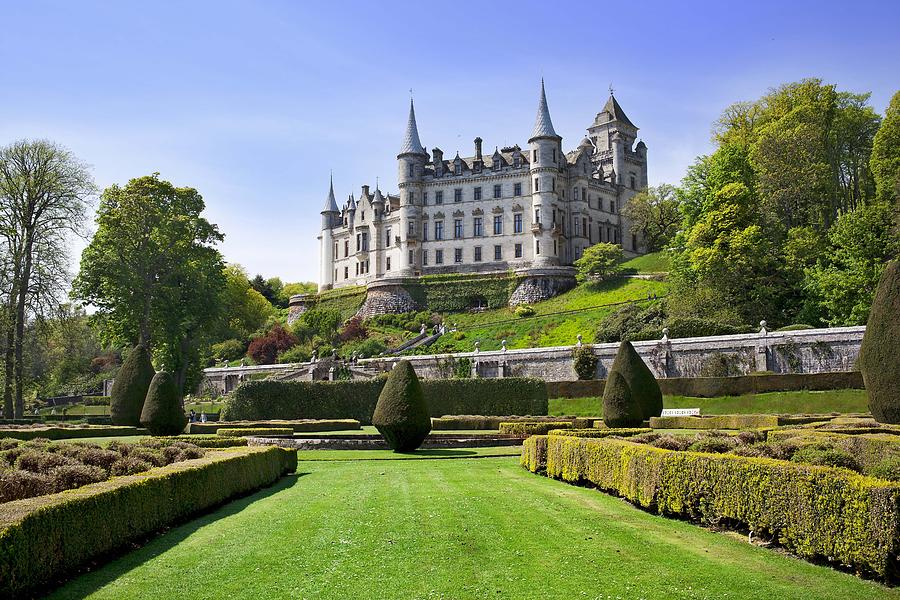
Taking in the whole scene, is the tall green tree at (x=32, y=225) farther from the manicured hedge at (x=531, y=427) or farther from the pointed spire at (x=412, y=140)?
the pointed spire at (x=412, y=140)

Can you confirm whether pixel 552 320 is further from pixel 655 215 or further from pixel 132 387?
pixel 132 387

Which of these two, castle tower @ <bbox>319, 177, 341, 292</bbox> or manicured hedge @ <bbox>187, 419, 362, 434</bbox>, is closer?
manicured hedge @ <bbox>187, 419, 362, 434</bbox>

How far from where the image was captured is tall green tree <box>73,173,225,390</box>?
132 ft

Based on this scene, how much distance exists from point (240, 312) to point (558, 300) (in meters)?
32.6

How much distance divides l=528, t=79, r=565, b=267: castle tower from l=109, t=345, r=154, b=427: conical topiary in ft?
182

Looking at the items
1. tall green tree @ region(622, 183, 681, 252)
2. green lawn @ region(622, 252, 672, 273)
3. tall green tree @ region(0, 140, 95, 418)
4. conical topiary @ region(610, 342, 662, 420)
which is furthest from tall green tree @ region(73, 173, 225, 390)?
tall green tree @ region(622, 183, 681, 252)

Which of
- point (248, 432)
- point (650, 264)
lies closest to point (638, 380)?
point (248, 432)

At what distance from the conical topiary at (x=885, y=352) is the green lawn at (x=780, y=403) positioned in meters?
12.8

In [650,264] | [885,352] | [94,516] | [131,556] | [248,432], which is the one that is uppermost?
[650,264]

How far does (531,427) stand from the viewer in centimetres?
2711

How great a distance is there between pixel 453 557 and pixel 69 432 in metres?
23.0

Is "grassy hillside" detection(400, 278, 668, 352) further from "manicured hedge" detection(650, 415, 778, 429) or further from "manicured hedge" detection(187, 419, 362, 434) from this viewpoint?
"manicured hedge" detection(650, 415, 778, 429)

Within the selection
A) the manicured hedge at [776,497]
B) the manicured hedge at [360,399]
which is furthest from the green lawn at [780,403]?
the manicured hedge at [776,497]

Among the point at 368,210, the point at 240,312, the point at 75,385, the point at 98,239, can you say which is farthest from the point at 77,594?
the point at 368,210
